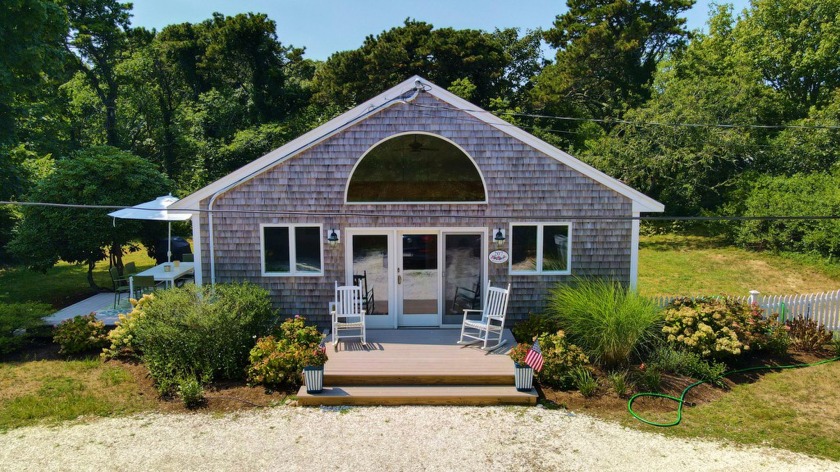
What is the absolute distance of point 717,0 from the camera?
30.6 metres

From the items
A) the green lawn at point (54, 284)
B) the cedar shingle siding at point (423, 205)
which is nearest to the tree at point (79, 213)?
the green lawn at point (54, 284)

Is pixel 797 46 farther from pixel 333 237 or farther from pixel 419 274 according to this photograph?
Answer: pixel 333 237

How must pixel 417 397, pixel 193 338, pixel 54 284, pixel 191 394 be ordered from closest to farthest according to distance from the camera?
pixel 191 394
pixel 417 397
pixel 193 338
pixel 54 284

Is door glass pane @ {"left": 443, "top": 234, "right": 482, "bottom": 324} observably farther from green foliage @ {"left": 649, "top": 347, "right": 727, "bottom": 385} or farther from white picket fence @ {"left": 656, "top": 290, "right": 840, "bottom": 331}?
white picket fence @ {"left": 656, "top": 290, "right": 840, "bottom": 331}

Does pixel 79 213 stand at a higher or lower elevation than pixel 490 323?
higher

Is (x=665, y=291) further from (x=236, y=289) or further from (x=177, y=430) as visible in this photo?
(x=177, y=430)

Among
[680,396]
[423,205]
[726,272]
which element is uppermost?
[423,205]

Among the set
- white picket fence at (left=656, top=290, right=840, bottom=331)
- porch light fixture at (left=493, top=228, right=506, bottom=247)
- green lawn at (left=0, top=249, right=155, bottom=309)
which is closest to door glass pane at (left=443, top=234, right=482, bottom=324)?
porch light fixture at (left=493, top=228, right=506, bottom=247)

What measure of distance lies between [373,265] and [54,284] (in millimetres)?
11604

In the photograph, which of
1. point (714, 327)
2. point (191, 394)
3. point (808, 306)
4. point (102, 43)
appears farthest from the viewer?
point (102, 43)

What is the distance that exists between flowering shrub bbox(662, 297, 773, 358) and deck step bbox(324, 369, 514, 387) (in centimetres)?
317

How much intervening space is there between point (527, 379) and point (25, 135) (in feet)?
74.7

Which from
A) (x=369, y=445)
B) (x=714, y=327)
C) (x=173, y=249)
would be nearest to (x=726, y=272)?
(x=714, y=327)

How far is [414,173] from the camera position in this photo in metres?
10.1
